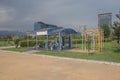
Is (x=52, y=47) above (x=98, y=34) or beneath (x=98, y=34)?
beneath

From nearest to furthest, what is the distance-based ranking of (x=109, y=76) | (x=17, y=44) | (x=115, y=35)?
(x=109, y=76), (x=115, y=35), (x=17, y=44)

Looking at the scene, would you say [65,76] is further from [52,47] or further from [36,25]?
[36,25]

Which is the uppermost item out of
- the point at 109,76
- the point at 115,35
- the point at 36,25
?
the point at 36,25

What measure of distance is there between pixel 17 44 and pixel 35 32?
4.61m

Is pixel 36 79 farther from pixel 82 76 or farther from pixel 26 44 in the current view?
pixel 26 44

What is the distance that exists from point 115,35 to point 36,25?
33630 millimetres

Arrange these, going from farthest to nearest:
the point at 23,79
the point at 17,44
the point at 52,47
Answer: the point at 17,44, the point at 52,47, the point at 23,79

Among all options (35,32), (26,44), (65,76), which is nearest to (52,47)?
(35,32)

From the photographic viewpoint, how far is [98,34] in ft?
61.4

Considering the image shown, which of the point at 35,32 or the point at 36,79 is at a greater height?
the point at 35,32

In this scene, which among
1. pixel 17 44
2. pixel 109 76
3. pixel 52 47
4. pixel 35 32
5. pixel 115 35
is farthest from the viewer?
pixel 17 44

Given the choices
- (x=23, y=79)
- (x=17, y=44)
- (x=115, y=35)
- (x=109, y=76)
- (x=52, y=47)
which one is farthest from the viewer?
(x=17, y=44)

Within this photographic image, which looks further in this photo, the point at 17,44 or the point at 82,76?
the point at 17,44

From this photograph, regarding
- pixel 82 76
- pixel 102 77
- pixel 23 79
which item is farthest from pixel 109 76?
pixel 23 79
